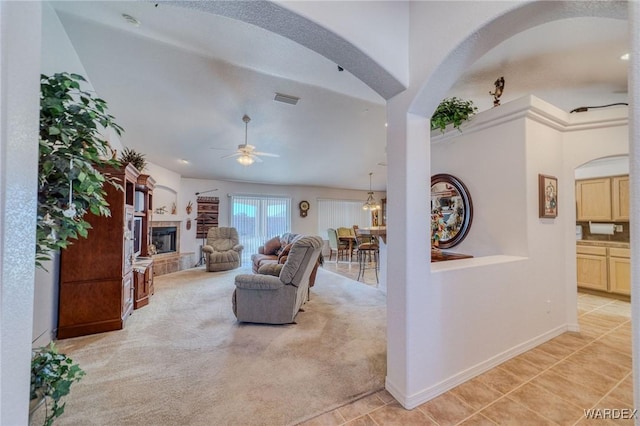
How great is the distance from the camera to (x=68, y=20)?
7.97ft

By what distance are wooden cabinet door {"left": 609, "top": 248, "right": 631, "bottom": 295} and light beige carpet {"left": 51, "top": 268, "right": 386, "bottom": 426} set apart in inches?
154

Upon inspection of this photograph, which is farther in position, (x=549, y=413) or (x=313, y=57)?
(x=313, y=57)

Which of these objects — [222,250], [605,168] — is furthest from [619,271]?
[222,250]

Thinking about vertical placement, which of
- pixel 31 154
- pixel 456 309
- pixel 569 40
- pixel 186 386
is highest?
pixel 569 40

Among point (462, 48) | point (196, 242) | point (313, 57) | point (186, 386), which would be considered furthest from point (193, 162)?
point (462, 48)

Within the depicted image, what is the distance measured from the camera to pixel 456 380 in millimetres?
1946

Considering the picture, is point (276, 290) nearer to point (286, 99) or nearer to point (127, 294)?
point (127, 294)

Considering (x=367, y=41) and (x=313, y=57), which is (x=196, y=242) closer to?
(x=313, y=57)

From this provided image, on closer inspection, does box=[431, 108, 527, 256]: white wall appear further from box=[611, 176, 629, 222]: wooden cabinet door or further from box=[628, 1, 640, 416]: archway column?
box=[611, 176, 629, 222]: wooden cabinet door

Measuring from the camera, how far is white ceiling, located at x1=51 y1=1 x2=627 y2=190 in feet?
7.53

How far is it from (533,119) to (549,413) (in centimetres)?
260

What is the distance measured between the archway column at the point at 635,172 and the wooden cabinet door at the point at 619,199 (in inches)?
204

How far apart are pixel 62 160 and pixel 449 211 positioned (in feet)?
11.5

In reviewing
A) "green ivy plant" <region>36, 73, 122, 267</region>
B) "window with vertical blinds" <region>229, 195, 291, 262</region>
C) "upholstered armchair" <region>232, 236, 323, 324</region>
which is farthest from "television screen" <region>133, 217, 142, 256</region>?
"green ivy plant" <region>36, 73, 122, 267</region>
